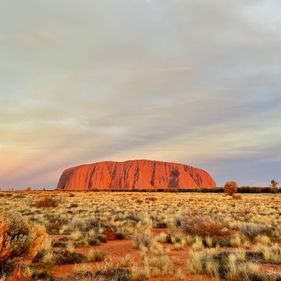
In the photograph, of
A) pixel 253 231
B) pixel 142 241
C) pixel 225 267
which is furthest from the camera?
pixel 253 231

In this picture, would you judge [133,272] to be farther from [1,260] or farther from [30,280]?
[1,260]

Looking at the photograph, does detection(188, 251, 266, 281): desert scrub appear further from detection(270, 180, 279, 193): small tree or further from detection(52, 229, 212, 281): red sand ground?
detection(270, 180, 279, 193): small tree

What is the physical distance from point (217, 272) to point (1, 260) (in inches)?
189

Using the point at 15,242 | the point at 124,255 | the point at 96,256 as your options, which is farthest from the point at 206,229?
the point at 15,242

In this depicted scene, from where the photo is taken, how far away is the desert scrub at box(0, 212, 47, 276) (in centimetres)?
847

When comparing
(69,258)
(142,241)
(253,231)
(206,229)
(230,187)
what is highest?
(230,187)

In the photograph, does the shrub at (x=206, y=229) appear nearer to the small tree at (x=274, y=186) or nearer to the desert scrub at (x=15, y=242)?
the desert scrub at (x=15, y=242)

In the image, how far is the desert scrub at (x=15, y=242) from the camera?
27.8ft

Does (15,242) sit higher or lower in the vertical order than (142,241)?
higher

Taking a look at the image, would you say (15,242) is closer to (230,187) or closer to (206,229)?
(206,229)

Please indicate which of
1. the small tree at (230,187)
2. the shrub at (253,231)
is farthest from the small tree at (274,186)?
the shrub at (253,231)

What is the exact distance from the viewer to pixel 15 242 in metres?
9.05

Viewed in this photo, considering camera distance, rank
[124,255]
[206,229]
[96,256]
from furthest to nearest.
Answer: [206,229]
[124,255]
[96,256]

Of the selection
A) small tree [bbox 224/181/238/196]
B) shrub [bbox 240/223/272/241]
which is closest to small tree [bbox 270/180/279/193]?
small tree [bbox 224/181/238/196]
